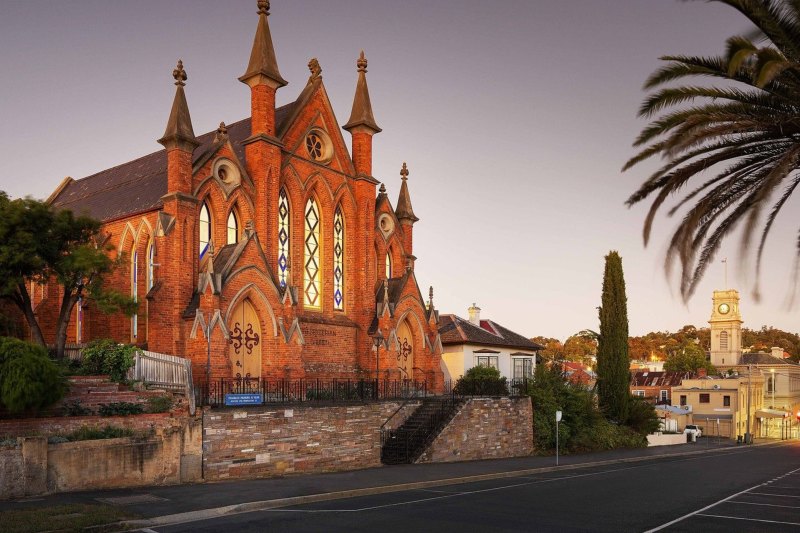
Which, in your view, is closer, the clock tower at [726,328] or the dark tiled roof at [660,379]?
the dark tiled roof at [660,379]

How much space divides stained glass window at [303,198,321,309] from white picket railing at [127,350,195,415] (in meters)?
12.0

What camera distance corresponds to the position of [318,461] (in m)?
25.7

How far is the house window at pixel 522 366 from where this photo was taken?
48344 mm

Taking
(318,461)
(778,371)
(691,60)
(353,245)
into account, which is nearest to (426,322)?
(353,245)

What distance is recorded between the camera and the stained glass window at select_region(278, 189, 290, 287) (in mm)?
33750

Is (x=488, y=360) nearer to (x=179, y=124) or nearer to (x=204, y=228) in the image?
(x=204, y=228)

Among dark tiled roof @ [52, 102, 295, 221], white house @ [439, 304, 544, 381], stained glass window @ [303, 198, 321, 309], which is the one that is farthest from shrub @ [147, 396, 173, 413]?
white house @ [439, 304, 544, 381]

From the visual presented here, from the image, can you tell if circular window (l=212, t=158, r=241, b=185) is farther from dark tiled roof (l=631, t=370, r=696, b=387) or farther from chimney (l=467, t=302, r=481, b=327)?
dark tiled roof (l=631, t=370, r=696, b=387)

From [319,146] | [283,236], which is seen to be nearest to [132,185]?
[283,236]

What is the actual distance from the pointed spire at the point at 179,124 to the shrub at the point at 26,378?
12.7 metres

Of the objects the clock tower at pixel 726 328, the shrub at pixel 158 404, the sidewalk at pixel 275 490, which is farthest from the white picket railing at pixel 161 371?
the clock tower at pixel 726 328

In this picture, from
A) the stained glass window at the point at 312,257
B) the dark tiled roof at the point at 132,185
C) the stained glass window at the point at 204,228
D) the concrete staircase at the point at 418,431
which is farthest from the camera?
the stained glass window at the point at 312,257

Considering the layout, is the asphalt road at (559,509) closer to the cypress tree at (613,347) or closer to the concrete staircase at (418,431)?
the concrete staircase at (418,431)

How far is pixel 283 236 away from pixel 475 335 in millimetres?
16260
